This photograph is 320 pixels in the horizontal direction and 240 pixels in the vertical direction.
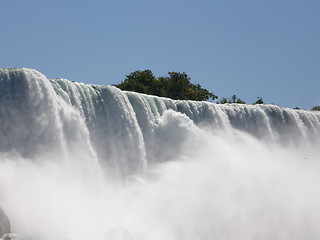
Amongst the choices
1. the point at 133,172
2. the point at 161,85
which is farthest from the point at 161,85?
the point at 133,172

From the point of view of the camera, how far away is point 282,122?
37.9 metres

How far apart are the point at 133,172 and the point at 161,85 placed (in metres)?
29.3

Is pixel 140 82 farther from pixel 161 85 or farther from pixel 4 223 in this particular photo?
pixel 4 223

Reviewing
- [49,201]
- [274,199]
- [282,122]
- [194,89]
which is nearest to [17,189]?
[49,201]

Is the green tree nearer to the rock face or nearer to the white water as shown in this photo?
the white water

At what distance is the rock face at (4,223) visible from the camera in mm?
19719

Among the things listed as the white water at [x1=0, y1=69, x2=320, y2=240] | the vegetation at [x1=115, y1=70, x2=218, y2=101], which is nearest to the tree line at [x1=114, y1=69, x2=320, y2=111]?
the vegetation at [x1=115, y1=70, x2=218, y2=101]

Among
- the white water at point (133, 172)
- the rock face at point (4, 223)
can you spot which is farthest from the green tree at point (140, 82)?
the rock face at point (4, 223)

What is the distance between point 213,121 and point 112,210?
10.5m

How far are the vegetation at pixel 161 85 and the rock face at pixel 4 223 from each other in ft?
111

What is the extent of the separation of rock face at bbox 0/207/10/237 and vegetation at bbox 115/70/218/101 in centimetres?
3393

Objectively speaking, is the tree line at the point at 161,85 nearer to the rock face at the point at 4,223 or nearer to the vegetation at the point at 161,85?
the vegetation at the point at 161,85

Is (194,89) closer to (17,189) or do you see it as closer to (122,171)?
(122,171)

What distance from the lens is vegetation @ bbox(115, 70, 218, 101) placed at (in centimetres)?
5434
